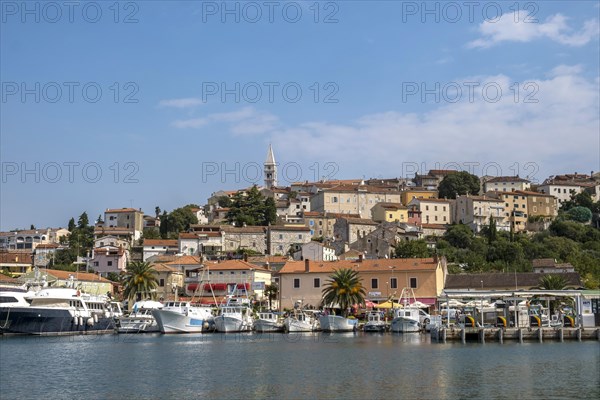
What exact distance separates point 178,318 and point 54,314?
1207 centimetres

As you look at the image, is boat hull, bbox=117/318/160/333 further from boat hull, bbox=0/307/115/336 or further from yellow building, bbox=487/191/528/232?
yellow building, bbox=487/191/528/232

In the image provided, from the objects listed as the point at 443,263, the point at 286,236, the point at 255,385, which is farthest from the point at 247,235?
the point at 255,385

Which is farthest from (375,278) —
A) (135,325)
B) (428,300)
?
(135,325)

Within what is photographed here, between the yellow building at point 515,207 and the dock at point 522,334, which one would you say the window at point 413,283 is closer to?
the dock at point 522,334

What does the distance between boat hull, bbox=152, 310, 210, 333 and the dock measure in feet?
87.3

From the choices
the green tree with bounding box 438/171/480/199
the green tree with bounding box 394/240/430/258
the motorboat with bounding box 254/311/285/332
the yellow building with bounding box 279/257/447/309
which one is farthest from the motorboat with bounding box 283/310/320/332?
the green tree with bounding box 438/171/480/199

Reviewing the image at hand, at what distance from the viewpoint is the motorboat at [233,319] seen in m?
75.2

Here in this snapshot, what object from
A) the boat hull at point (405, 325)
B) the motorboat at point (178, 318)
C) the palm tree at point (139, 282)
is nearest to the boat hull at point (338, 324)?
the boat hull at point (405, 325)

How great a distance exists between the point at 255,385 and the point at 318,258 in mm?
74997

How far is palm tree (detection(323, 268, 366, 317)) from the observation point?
77.2 m

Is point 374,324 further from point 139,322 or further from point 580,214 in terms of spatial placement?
point 580,214

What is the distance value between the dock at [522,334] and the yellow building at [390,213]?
8640 centimetres

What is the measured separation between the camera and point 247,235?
12850 centimetres

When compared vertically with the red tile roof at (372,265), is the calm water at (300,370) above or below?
below
